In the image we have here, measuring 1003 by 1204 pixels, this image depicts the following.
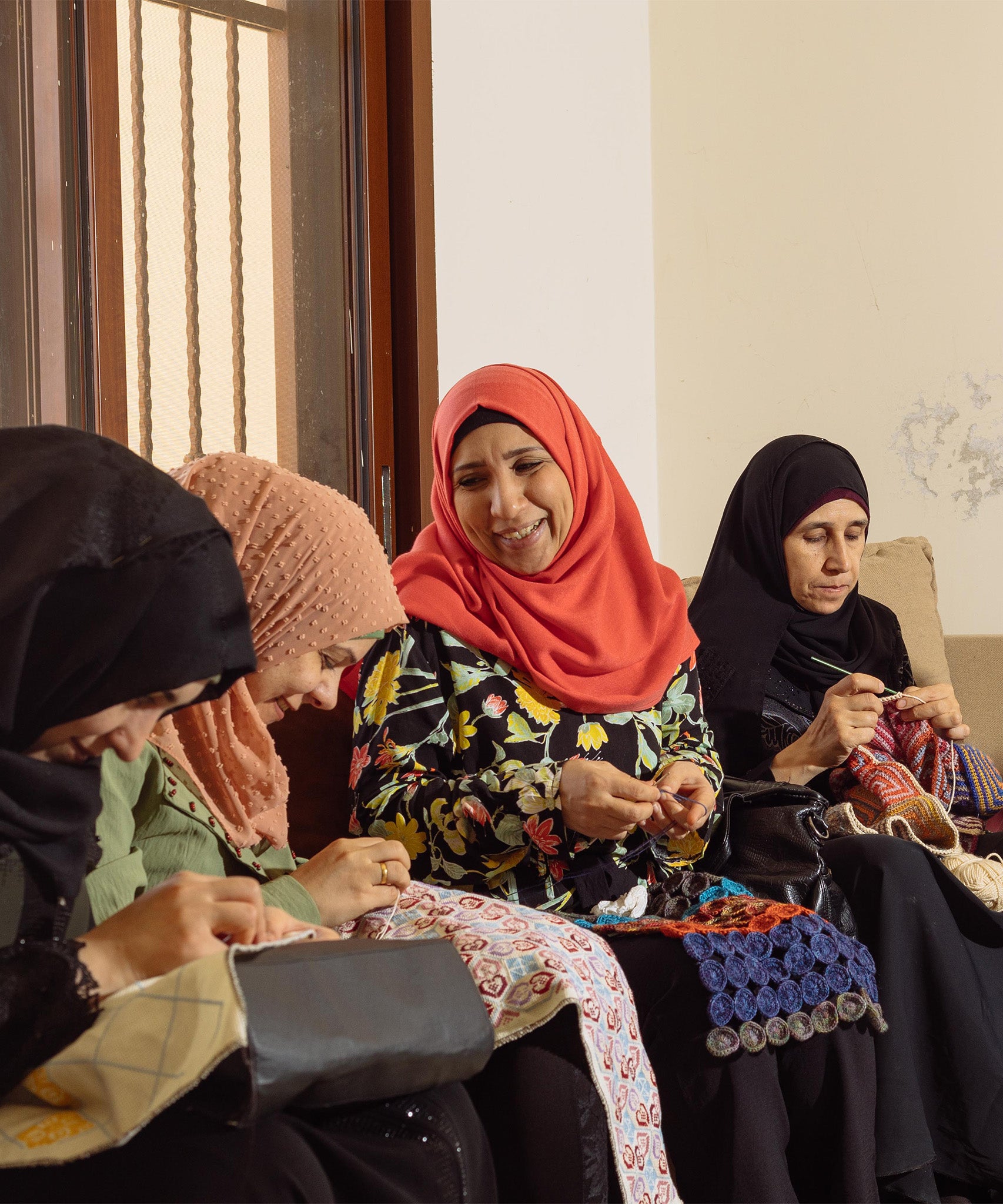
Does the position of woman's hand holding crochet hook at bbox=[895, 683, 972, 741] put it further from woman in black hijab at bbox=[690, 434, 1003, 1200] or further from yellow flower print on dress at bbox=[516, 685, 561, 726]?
yellow flower print on dress at bbox=[516, 685, 561, 726]

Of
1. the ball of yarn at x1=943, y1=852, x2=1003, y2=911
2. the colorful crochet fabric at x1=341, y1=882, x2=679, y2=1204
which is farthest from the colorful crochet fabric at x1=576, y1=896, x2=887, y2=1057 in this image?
the ball of yarn at x1=943, y1=852, x2=1003, y2=911

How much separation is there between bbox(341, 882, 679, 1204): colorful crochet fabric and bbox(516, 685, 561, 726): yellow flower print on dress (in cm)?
46

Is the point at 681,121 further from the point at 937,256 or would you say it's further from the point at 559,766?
the point at 559,766

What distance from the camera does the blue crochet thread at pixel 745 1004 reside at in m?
1.39

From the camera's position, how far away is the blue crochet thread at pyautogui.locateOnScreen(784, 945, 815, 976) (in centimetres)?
145

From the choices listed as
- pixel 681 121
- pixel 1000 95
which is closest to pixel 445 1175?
pixel 1000 95

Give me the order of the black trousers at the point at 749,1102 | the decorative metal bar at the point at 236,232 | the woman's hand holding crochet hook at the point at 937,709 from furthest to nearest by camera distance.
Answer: the decorative metal bar at the point at 236,232 → the woman's hand holding crochet hook at the point at 937,709 → the black trousers at the point at 749,1102

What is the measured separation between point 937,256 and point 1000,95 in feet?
1.33

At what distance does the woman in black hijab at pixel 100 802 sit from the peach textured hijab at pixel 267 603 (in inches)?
15.2

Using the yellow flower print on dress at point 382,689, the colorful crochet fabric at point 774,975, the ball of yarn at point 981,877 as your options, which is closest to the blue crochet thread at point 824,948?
the colorful crochet fabric at point 774,975

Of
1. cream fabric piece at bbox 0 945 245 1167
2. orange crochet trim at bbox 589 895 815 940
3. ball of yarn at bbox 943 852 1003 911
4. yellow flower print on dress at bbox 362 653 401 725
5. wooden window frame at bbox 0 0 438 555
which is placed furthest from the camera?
wooden window frame at bbox 0 0 438 555

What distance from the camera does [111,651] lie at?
0.91 metres

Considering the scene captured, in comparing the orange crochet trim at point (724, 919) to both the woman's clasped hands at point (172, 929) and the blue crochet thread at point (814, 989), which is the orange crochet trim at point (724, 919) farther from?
the woman's clasped hands at point (172, 929)

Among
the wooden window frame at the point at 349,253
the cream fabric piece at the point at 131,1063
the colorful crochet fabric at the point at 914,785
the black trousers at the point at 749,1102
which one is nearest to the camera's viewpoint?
the cream fabric piece at the point at 131,1063
